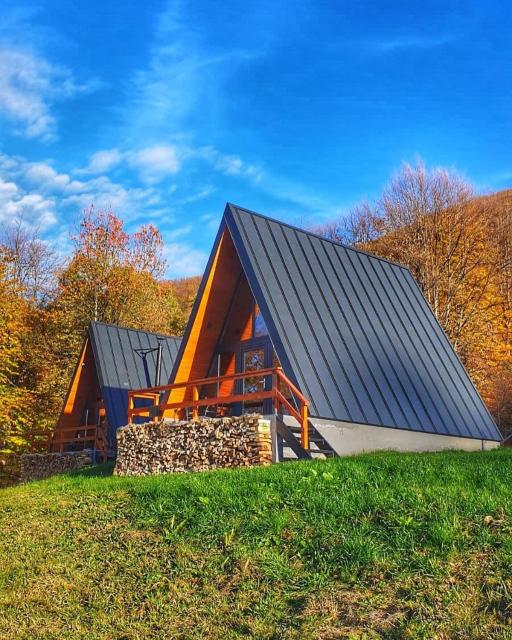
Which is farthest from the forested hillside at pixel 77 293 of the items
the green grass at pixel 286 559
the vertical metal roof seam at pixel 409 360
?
A: the green grass at pixel 286 559

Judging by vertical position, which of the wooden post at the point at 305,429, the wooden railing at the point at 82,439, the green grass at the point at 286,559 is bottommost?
the green grass at the point at 286,559

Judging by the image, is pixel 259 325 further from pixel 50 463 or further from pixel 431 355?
pixel 50 463

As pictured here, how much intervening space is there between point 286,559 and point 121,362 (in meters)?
16.7

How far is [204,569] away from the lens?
755 cm

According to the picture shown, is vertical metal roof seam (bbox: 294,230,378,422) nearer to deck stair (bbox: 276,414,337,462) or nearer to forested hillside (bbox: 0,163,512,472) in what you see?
deck stair (bbox: 276,414,337,462)

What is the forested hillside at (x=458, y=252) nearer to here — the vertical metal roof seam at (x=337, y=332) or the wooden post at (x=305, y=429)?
the vertical metal roof seam at (x=337, y=332)

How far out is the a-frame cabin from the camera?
72.9ft

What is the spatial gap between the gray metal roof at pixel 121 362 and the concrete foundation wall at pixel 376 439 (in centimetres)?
977

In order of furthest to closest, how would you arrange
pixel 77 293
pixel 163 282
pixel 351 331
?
pixel 163 282 < pixel 77 293 < pixel 351 331

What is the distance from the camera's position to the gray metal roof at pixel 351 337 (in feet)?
45.1

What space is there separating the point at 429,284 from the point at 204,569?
84.5 ft

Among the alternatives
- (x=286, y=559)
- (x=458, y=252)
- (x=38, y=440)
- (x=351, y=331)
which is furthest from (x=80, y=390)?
(x=458, y=252)

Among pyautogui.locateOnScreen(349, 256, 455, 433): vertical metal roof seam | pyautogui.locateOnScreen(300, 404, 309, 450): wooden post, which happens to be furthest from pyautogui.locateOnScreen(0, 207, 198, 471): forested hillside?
pyautogui.locateOnScreen(300, 404, 309, 450): wooden post

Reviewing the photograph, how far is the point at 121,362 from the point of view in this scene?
23.2 m
